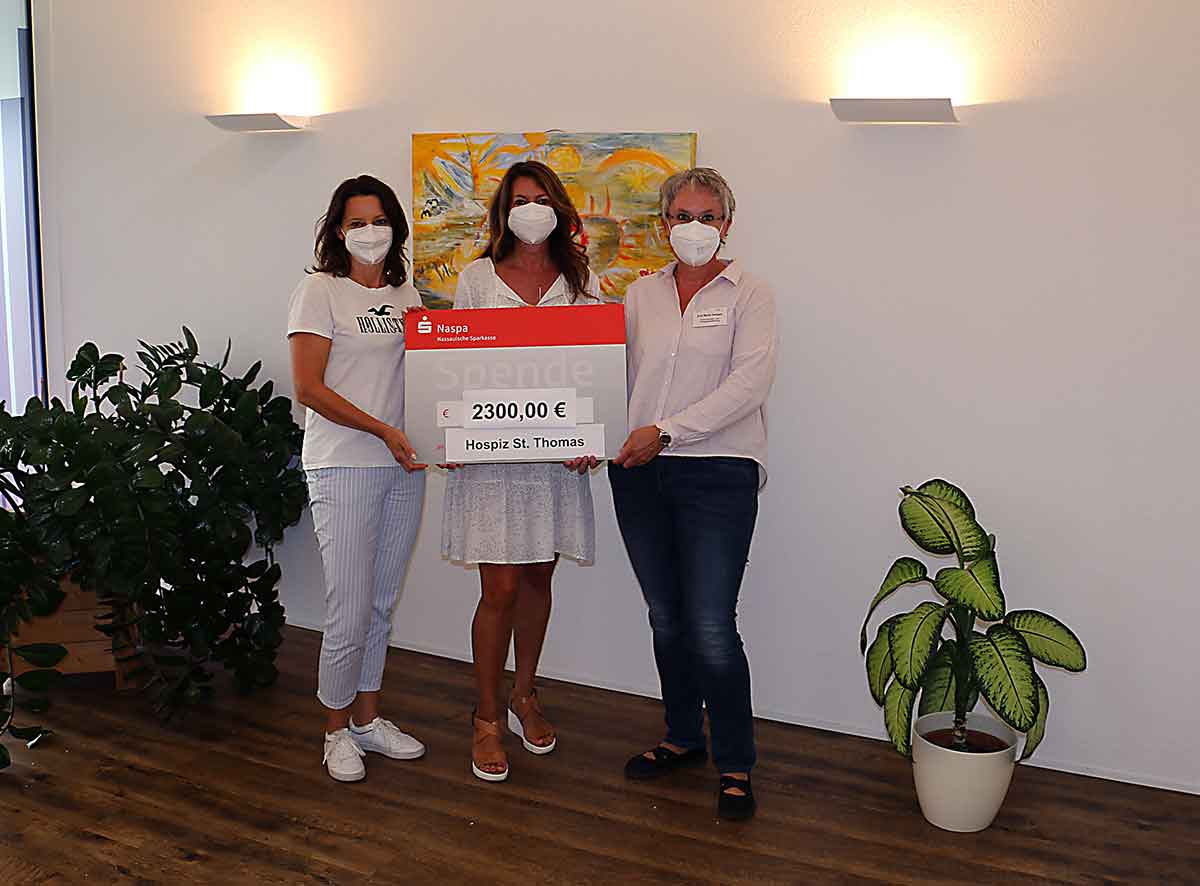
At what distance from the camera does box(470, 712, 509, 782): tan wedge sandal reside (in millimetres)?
3082

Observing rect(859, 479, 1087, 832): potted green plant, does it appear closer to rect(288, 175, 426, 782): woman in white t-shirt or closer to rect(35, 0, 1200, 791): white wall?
rect(35, 0, 1200, 791): white wall

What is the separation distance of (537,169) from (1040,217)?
1349 millimetres

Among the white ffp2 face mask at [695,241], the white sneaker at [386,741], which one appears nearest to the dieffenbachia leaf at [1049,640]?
the white ffp2 face mask at [695,241]

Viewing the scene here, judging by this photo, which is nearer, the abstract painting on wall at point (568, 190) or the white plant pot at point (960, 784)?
the white plant pot at point (960, 784)

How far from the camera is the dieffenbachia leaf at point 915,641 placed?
9.29ft

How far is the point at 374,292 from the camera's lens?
3004mm

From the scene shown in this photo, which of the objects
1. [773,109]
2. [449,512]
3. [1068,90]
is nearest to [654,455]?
[449,512]

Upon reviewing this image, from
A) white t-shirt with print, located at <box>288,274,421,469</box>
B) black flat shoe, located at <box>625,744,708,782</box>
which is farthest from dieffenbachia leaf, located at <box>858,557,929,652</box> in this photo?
white t-shirt with print, located at <box>288,274,421,469</box>

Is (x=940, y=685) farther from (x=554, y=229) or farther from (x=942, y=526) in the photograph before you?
(x=554, y=229)

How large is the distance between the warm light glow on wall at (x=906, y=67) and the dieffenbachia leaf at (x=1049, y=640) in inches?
54.4

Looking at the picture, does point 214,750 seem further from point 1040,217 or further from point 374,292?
point 1040,217

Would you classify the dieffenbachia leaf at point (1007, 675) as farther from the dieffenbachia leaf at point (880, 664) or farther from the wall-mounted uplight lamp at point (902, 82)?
the wall-mounted uplight lamp at point (902, 82)

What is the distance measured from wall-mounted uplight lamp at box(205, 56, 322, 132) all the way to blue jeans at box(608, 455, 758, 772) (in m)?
2.08

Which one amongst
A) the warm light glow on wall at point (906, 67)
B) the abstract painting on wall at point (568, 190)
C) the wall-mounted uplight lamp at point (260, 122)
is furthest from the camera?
Result: the wall-mounted uplight lamp at point (260, 122)
